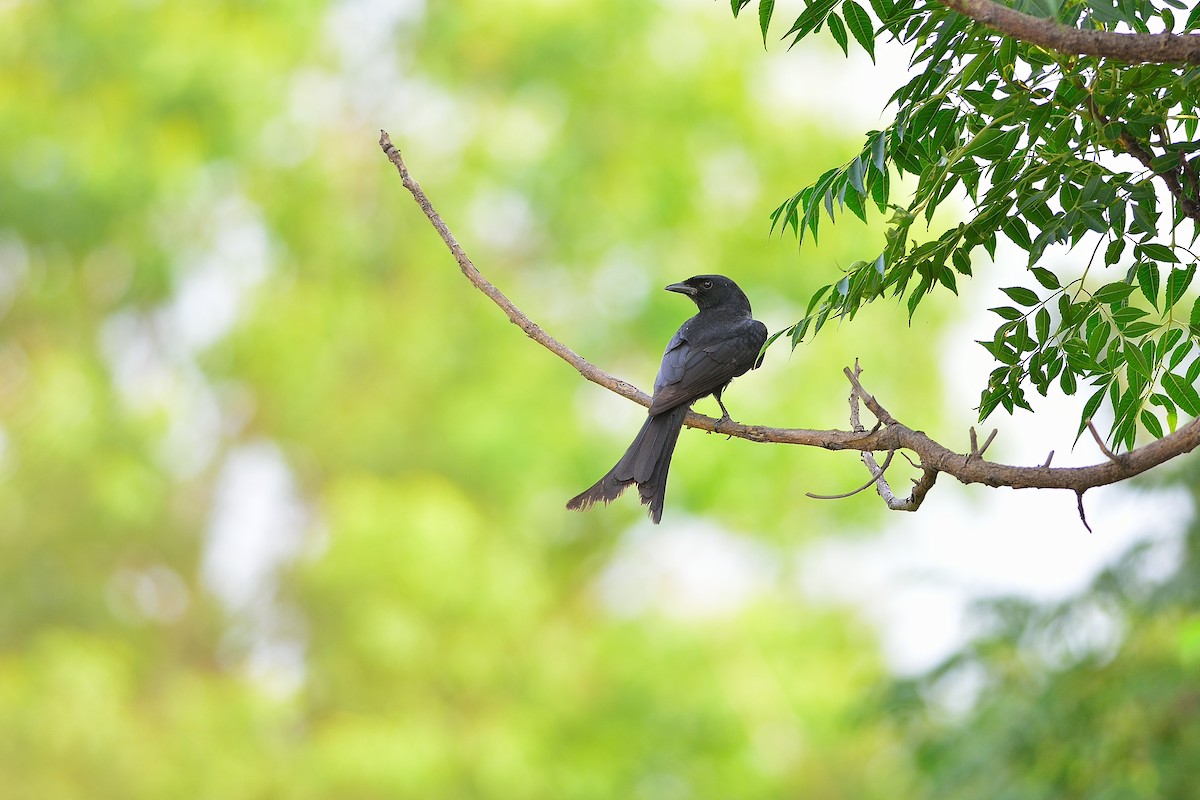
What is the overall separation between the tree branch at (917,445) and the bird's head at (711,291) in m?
1.87

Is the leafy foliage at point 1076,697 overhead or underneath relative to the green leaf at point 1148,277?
overhead

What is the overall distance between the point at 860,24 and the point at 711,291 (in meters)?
2.87

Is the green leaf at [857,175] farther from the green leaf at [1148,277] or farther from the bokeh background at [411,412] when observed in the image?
the bokeh background at [411,412]

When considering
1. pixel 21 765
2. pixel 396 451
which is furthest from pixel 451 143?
pixel 21 765

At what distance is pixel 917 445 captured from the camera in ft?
8.64

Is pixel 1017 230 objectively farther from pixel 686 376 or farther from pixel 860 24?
pixel 686 376

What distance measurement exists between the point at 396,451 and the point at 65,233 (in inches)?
138

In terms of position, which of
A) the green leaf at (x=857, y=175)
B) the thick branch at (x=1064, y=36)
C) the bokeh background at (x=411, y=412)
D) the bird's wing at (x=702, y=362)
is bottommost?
→ the thick branch at (x=1064, y=36)

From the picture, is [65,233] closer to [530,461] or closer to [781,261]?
[530,461]

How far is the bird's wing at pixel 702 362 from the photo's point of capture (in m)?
4.06

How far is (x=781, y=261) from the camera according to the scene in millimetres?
12750

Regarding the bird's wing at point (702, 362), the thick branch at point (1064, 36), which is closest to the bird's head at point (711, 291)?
the bird's wing at point (702, 362)

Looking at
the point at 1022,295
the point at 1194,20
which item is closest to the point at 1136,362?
the point at 1022,295

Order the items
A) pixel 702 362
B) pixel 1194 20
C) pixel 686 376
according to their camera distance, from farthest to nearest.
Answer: pixel 702 362
pixel 686 376
pixel 1194 20
